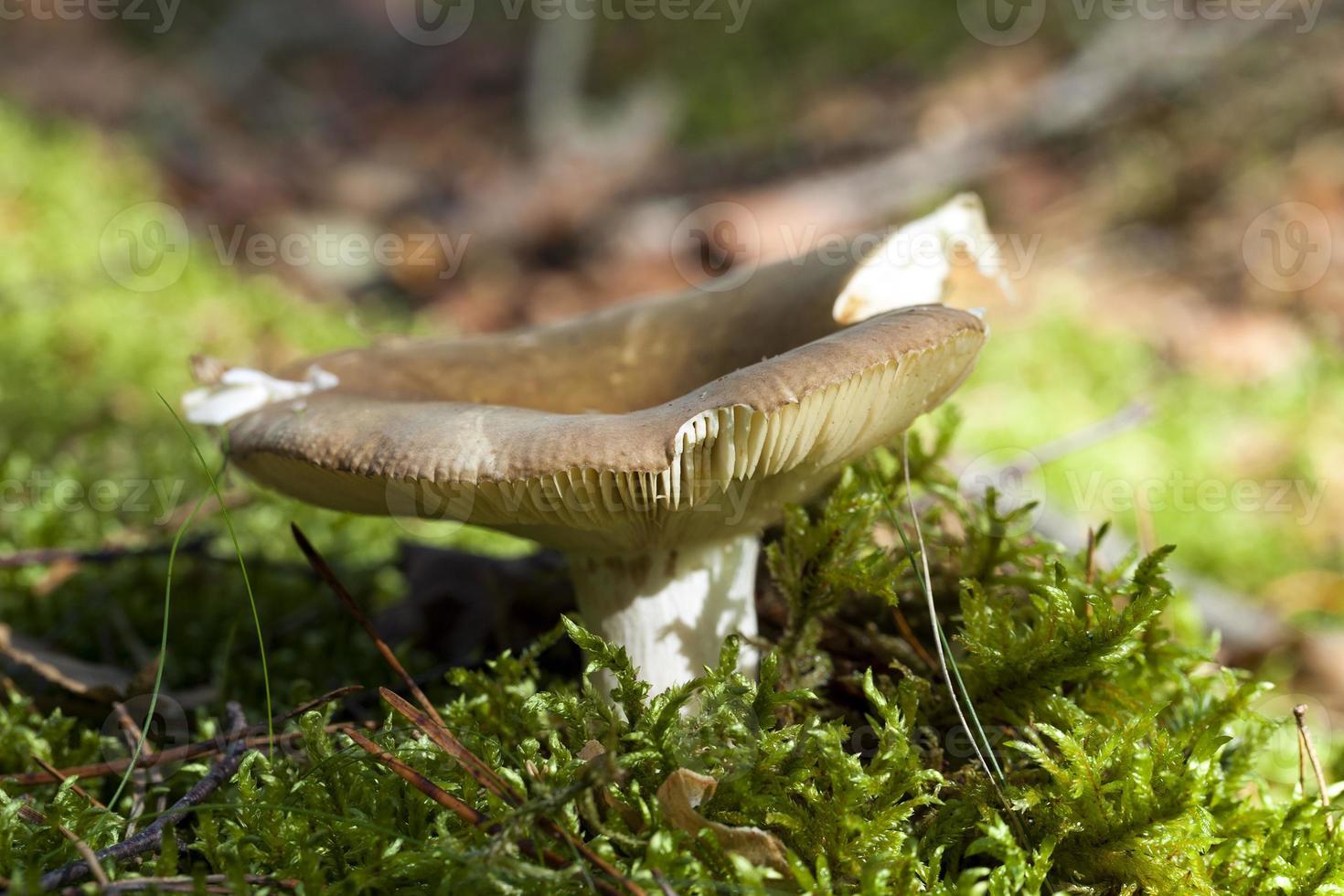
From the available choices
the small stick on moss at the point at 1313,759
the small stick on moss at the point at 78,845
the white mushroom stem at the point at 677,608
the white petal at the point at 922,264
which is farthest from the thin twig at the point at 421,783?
the small stick on moss at the point at 1313,759

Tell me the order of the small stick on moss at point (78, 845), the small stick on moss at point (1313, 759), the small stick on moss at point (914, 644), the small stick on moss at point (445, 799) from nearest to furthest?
the small stick on moss at point (78, 845) → the small stick on moss at point (445, 799) → the small stick on moss at point (1313, 759) → the small stick on moss at point (914, 644)

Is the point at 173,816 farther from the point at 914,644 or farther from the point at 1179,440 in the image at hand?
the point at 1179,440

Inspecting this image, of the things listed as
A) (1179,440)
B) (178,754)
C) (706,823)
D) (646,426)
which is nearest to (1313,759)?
(706,823)

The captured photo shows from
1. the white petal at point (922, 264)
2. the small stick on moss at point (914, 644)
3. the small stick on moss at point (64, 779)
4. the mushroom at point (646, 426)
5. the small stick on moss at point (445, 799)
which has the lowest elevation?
the small stick on moss at point (64, 779)

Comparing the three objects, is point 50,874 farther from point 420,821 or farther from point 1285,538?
point 1285,538

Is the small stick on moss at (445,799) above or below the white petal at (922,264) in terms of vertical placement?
below

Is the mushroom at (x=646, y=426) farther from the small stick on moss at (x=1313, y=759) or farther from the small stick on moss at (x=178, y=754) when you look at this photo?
the small stick on moss at (x=1313, y=759)

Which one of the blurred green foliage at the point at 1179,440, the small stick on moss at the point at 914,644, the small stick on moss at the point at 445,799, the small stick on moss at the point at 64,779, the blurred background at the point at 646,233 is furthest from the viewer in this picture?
the blurred green foliage at the point at 1179,440

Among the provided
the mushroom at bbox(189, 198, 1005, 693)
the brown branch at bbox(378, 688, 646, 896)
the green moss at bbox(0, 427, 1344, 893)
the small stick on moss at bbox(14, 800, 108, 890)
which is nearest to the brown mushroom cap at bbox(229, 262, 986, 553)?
the mushroom at bbox(189, 198, 1005, 693)
